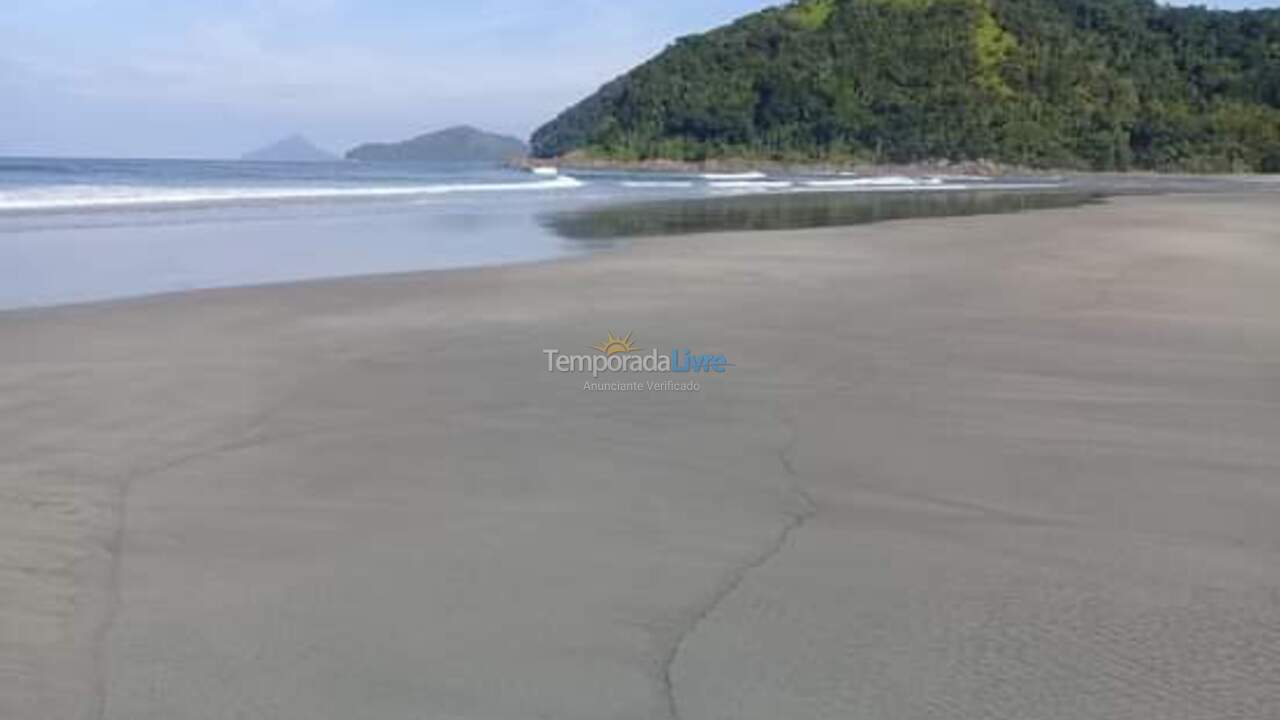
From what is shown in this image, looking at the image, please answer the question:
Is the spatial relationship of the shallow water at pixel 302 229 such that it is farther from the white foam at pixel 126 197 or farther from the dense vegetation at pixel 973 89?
the dense vegetation at pixel 973 89

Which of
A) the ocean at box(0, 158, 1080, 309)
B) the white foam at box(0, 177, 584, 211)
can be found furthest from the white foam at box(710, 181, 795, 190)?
the white foam at box(0, 177, 584, 211)

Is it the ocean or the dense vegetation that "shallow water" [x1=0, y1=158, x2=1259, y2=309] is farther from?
the dense vegetation

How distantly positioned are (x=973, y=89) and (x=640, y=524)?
129 metres

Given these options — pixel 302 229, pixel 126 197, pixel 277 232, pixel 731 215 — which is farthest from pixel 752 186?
pixel 277 232

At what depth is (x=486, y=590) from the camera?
12.9 feet

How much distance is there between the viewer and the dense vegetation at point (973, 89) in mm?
118688

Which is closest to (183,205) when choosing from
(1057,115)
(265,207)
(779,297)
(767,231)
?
(265,207)

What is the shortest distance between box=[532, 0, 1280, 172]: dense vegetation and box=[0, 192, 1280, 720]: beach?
11565 cm

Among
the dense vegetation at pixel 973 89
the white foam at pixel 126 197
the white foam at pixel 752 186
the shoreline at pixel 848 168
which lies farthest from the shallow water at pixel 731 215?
the dense vegetation at pixel 973 89

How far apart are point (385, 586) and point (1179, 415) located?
4.54 m

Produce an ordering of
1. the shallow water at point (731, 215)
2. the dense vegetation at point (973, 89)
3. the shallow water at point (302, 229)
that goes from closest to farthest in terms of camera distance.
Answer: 1. the shallow water at point (302, 229)
2. the shallow water at point (731, 215)
3. the dense vegetation at point (973, 89)

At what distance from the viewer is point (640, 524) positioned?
15.2ft

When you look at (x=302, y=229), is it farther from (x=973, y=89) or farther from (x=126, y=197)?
(x=973, y=89)

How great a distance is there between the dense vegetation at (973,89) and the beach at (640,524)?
116 meters
